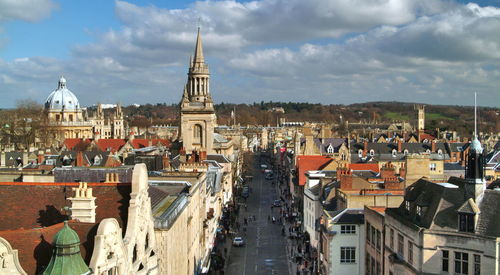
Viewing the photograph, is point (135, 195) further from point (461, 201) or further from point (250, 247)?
point (250, 247)

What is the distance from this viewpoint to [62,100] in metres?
128

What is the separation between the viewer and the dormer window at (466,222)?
26797 millimetres

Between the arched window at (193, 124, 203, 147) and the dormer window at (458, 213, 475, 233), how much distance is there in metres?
59.3

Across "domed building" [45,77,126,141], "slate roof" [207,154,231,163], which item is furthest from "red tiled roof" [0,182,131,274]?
"domed building" [45,77,126,141]

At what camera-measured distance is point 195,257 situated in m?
40.3

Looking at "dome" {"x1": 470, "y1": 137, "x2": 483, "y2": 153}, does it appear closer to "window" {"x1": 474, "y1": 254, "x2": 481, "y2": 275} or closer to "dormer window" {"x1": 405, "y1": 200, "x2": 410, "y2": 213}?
"dormer window" {"x1": 405, "y1": 200, "x2": 410, "y2": 213}

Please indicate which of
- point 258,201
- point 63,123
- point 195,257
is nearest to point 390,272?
point 195,257

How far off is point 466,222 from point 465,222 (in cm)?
4

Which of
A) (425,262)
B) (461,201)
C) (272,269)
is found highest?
(461,201)

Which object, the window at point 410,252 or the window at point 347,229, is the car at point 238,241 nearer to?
the window at point 347,229

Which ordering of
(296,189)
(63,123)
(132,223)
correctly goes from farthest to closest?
(63,123)
(296,189)
(132,223)

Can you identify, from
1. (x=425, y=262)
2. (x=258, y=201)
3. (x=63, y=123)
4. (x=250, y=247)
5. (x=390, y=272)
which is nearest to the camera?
(x=425, y=262)

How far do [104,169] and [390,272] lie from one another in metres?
17.6

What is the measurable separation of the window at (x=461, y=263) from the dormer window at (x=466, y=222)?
1.17 meters
